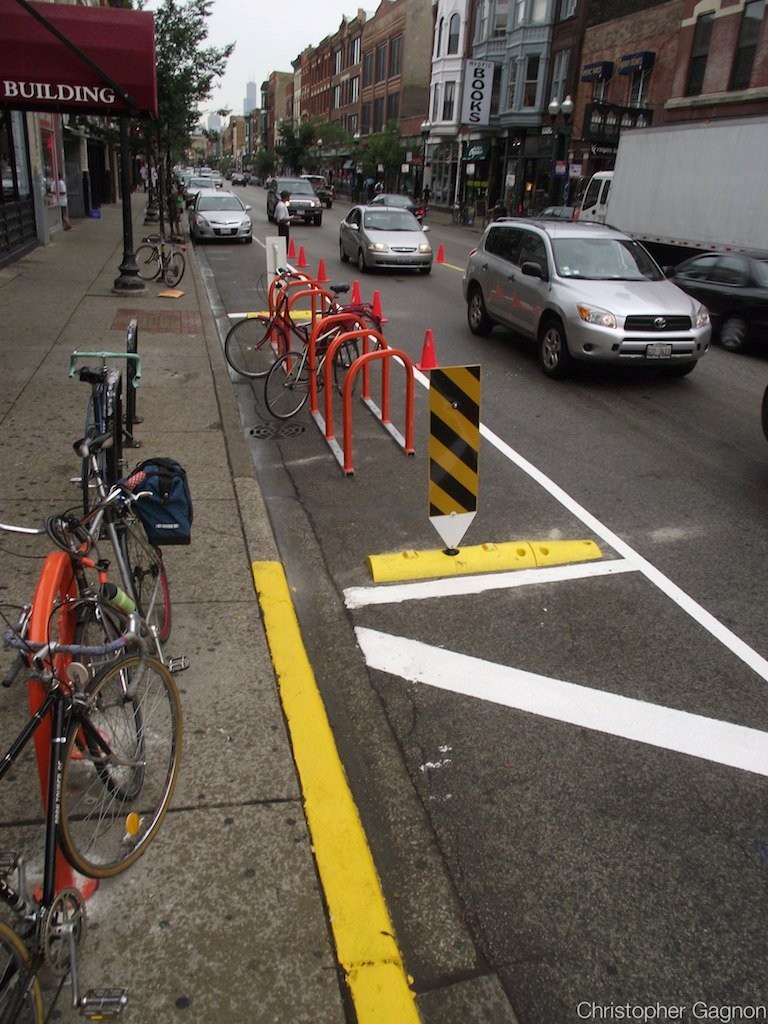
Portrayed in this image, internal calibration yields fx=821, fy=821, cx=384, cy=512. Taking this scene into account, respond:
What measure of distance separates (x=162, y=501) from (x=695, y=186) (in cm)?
1721

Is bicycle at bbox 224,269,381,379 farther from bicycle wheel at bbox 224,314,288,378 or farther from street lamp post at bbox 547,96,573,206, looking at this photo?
street lamp post at bbox 547,96,573,206

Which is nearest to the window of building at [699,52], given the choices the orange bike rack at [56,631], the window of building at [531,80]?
the window of building at [531,80]

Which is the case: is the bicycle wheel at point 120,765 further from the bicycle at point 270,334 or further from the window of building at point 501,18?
the window of building at point 501,18

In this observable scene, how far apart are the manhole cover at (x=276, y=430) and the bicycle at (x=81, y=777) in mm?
5100

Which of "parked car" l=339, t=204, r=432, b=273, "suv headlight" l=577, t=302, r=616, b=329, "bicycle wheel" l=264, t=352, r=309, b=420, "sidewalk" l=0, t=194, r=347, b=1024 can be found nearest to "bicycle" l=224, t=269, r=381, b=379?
"bicycle wheel" l=264, t=352, r=309, b=420

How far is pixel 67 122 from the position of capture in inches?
1132

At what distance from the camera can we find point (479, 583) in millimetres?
5242

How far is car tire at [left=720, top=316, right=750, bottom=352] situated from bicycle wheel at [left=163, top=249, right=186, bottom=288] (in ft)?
34.2

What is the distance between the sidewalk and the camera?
8.21ft

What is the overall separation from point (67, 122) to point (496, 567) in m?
29.7

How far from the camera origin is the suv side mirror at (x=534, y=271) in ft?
34.6

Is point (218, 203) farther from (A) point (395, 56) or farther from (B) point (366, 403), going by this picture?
(A) point (395, 56)

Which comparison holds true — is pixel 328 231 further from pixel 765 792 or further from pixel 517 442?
pixel 765 792

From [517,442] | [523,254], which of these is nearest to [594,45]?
[523,254]
